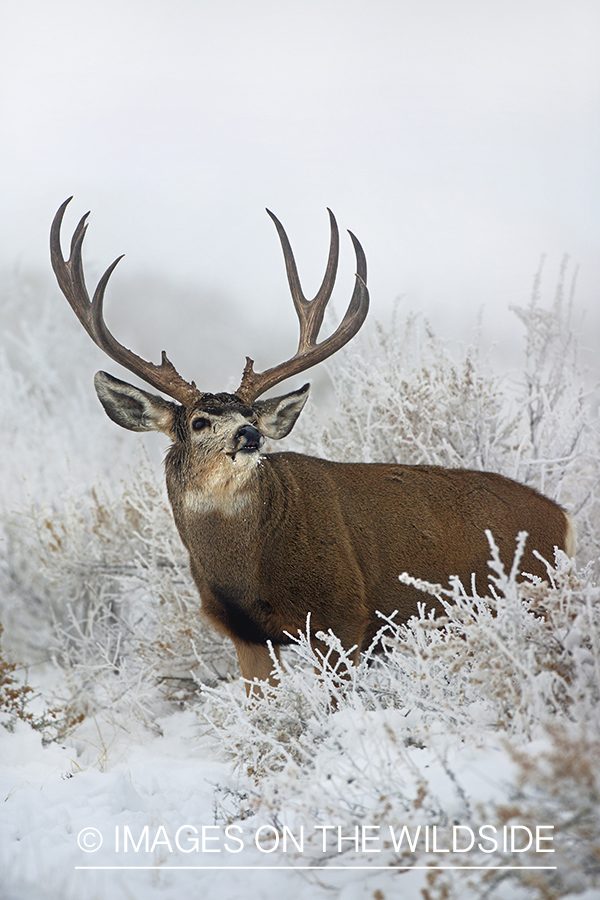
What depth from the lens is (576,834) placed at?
181cm

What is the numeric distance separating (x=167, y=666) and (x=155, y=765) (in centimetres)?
104

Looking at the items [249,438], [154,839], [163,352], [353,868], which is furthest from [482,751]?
[163,352]

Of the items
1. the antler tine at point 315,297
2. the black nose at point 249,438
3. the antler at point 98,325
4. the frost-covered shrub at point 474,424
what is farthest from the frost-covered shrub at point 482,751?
the frost-covered shrub at point 474,424

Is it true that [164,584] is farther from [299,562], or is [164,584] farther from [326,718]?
[326,718]

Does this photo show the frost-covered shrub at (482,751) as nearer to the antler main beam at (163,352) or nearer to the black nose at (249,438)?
the black nose at (249,438)

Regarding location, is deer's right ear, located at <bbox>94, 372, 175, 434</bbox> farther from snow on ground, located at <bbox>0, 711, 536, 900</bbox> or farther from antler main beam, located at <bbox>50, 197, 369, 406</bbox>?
snow on ground, located at <bbox>0, 711, 536, 900</bbox>

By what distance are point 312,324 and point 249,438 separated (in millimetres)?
961

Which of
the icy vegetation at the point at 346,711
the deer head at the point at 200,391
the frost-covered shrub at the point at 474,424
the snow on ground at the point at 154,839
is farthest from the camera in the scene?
the frost-covered shrub at the point at 474,424

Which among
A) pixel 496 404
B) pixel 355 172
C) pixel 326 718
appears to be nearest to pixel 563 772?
pixel 326 718

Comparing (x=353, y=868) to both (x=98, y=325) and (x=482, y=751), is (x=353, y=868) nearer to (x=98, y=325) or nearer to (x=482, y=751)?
(x=482, y=751)

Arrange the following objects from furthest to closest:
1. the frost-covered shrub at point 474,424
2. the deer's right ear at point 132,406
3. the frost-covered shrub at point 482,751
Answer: the frost-covered shrub at point 474,424, the deer's right ear at point 132,406, the frost-covered shrub at point 482,751

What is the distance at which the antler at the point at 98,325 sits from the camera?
11.4ft

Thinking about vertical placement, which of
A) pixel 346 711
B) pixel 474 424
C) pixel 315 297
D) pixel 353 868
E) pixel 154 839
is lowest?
pixel 154 839

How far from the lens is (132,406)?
138 inches
